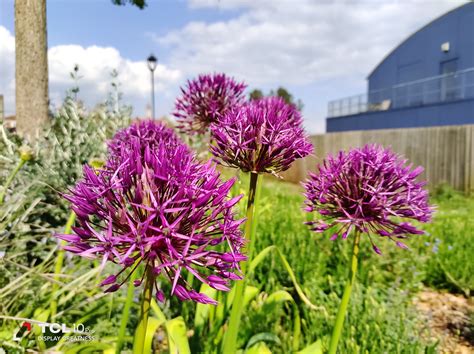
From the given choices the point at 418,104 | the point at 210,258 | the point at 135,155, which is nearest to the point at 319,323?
the point at 210,258

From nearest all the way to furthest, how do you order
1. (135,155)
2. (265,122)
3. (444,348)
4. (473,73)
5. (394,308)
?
1. (135,155)
2. (265,122)
3. (444,348)
4. (394,308)
5. (473,73)

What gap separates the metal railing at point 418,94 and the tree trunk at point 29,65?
19.8 metres

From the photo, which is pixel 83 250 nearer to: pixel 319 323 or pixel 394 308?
pixel 319 323

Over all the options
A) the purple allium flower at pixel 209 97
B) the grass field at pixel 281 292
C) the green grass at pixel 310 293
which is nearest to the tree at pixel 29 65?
the grass field at pixel 281 292

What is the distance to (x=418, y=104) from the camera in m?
23.8

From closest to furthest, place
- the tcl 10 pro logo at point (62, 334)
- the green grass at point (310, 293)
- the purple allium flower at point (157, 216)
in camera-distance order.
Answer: the purple allium flower at point (157, 216) → the tcl 10 pro logo at point (62, 334) → the green grass at point (310, 293)

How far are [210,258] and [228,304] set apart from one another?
136cm

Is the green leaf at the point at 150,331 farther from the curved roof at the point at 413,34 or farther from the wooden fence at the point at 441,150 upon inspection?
the curved roof at the point at 413,34

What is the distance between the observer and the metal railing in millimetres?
20688

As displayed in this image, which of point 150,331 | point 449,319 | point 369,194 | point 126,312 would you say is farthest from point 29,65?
point 449,319

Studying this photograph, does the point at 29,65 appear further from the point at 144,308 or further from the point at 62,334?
the point at 144,308

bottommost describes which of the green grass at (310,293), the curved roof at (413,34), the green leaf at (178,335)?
the green grass at (310,293)

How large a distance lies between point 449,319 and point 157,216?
11.6ft

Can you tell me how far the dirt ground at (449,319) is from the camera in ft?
10.2
